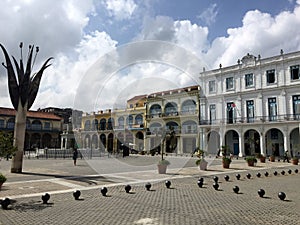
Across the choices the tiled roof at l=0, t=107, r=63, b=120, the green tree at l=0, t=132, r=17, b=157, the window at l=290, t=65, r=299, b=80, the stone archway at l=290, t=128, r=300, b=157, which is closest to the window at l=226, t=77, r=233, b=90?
the window at l=290, t=65, r=299, b=80

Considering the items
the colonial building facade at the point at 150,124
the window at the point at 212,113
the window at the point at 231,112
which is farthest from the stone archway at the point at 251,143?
the colonial building facade at the point at 150,124

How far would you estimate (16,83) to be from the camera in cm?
1817

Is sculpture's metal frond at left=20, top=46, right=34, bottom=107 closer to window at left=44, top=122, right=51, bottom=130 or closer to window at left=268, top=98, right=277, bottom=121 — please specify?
window at left=268, top=98, right=277, bottom=121

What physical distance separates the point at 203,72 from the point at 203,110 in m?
6.26

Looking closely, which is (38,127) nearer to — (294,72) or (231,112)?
(231,112)

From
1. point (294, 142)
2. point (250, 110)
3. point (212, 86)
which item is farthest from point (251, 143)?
point (212, 86)

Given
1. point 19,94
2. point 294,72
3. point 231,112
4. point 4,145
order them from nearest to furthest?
point 4,145
point 19,94
point 294,72
point 231,112

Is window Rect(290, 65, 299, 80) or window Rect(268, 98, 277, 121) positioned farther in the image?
window Rect(268, 98, 277, 121)

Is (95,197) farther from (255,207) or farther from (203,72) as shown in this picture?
(203,72)

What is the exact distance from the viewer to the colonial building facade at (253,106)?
35.8 m

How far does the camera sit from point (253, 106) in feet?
129

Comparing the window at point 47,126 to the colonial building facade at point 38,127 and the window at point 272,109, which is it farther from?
the window at point 272,109

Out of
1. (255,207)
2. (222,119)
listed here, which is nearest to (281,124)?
(222,119)

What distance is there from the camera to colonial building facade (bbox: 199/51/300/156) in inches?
1407
